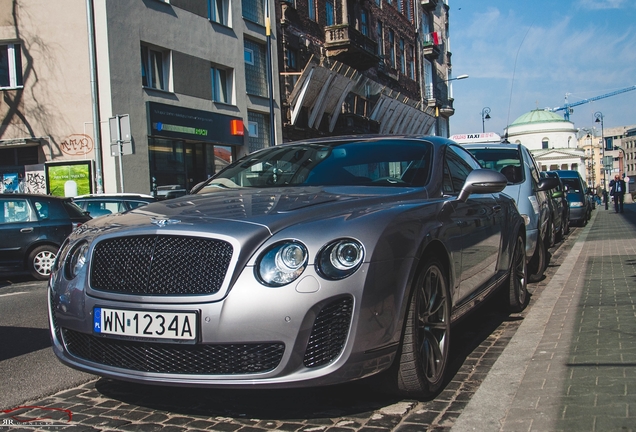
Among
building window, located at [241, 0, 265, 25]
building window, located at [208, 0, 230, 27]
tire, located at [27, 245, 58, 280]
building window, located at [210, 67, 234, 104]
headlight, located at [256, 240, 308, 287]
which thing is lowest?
tire, located at [27, 245, 58, 280]

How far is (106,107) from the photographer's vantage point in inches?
749

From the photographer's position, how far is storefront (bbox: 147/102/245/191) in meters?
20.7

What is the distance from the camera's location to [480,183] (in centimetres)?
457

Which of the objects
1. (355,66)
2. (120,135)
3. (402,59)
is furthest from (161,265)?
(402,59)

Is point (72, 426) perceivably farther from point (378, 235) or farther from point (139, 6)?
point (139, 6)

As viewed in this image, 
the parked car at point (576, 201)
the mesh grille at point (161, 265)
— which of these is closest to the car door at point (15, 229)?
the mesh grille at point (161, 265)

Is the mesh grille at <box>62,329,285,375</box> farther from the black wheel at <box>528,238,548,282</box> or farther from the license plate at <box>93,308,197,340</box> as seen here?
the black wheel at <box>528,238,548,282</box>

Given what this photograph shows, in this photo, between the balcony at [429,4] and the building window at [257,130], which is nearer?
the building window at [257,130]

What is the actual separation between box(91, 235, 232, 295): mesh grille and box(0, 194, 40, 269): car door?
869 centimetres

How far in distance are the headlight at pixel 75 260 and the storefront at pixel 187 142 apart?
17.1 metres

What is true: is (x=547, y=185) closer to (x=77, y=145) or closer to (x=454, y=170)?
(x=454, y=170)

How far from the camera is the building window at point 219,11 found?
2389 cm

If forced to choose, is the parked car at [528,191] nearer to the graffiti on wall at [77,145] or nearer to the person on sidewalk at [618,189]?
the graffiti on wall at [77,145]

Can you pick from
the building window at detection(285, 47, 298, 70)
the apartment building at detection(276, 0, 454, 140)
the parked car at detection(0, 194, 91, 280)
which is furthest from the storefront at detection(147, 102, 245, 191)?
the parked car at detection(0, 194, 91, 280)
